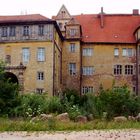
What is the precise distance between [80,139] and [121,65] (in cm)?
4846

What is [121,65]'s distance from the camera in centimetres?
6475

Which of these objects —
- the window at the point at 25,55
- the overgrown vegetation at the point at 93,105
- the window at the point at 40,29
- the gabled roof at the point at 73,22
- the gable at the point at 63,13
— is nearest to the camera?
the overgrown vegetation at the point at 93,105

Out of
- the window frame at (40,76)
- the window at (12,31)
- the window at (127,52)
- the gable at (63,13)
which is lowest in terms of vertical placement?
the window frame at (40,76)

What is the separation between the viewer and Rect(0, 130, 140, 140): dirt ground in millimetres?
17156

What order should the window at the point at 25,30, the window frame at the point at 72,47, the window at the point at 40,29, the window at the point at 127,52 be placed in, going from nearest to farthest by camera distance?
the window at the point at 40,29 → the window at the point at 25,30 → the window frame at the point at 72,47 → the window at the point at 127,52

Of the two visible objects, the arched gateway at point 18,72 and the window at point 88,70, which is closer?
the arched gateway at point 18,72

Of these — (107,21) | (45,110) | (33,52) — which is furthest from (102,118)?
(107,21)

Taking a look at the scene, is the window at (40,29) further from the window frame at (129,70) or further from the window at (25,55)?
the window frame at (129,70)

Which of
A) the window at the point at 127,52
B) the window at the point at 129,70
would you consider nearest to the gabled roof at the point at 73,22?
the window at the point at 127,52

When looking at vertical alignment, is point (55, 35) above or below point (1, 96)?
above

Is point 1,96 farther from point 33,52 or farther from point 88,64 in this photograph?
point 88,64

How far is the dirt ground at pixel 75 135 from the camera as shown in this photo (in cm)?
1716

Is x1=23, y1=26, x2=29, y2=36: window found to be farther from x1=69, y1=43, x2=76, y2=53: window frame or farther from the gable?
the gable

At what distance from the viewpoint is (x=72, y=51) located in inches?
2539
